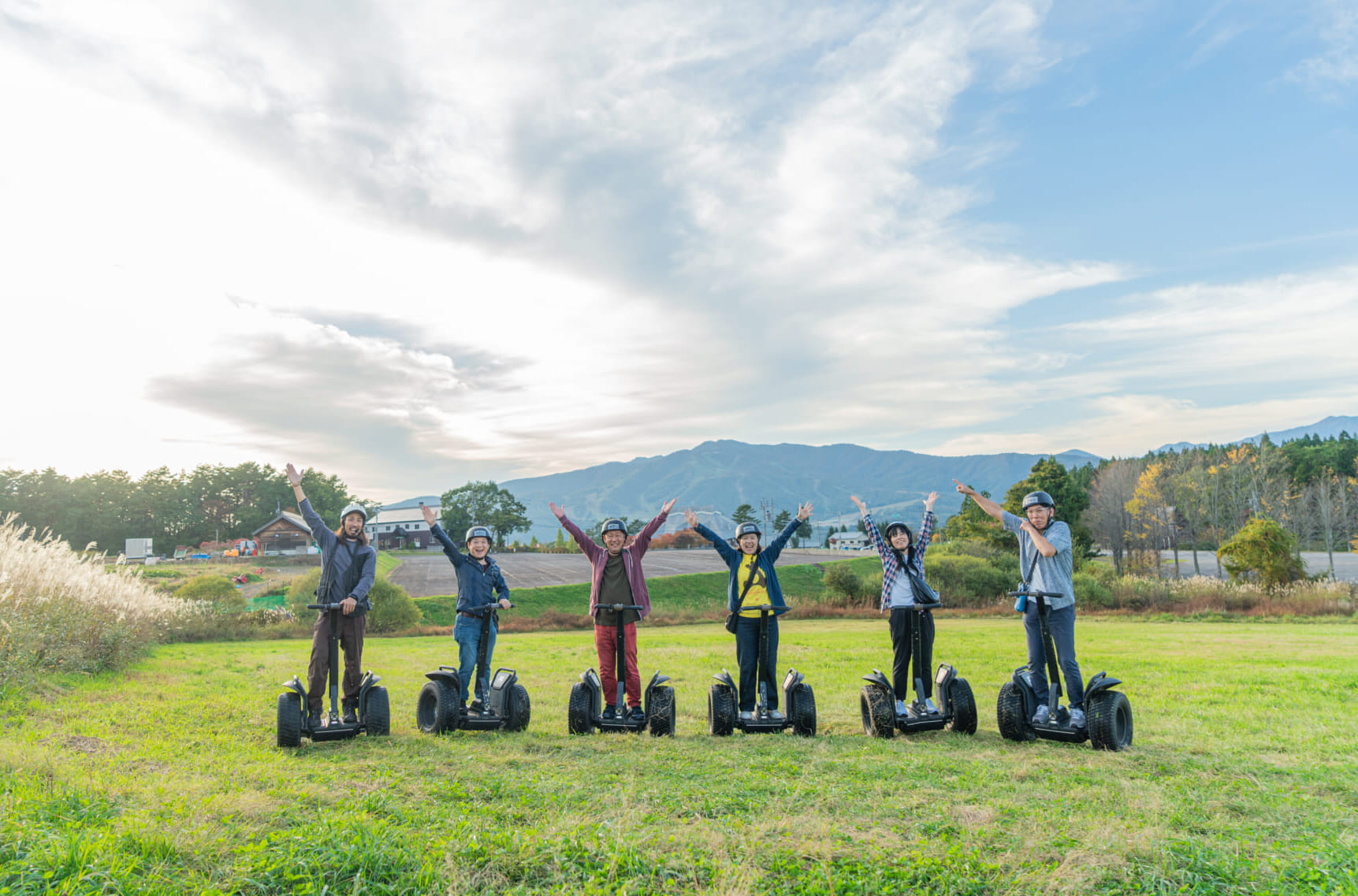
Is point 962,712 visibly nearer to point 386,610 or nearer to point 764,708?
point 764,708

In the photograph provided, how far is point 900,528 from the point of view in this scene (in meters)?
8.16

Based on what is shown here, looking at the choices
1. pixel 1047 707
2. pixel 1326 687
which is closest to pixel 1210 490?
pixel 1326 687

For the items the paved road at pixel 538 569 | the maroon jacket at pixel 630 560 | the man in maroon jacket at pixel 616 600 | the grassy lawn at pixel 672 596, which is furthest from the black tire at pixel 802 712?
the paved road at pixel 538 569

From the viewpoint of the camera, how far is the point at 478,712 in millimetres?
8438

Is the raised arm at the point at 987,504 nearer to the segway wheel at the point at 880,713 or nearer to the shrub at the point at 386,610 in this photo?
the segway wheel at the point at 880,713

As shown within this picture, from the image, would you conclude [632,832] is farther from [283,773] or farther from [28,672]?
[28,672]

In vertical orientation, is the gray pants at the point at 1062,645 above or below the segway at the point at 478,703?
above

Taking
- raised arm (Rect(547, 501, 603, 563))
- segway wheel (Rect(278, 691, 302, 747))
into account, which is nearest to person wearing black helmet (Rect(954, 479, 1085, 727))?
raised arm (Rect(547, 501, 603, 563))

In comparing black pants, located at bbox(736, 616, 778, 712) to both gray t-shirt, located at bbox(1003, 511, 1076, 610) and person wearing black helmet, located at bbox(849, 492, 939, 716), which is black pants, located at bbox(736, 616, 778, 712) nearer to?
person wearing black helmet, located at bbox(849, 492, 939, 716)

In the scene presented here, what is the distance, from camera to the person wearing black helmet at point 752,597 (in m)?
8.24

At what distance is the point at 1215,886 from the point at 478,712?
696 centimetres

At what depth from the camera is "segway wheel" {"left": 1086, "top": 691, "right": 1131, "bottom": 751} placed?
7117 mm

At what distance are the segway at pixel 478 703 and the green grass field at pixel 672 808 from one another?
21 centimetres

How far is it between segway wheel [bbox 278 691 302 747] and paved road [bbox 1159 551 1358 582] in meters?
52.3
